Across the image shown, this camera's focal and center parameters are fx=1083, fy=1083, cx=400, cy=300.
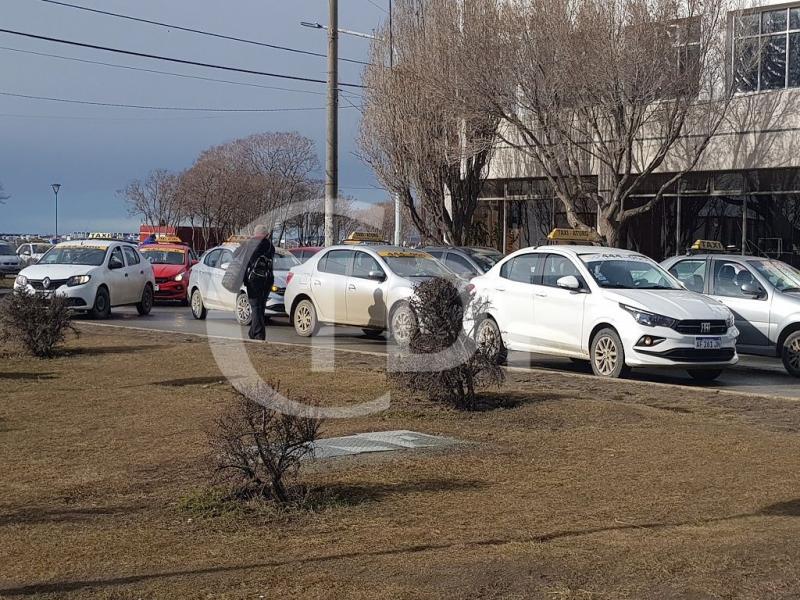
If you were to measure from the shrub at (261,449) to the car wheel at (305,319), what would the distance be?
38.4 ft

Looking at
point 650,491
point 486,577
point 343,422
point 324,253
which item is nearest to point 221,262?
point 324,253

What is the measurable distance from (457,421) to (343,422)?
3.49 ft

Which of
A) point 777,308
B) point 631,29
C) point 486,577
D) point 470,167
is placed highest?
point 631,29

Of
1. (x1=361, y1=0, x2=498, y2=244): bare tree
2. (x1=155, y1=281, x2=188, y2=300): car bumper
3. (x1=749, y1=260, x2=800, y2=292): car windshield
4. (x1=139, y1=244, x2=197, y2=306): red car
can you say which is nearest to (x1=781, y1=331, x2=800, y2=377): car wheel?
(x1=749, y1=260, x2=800, y2=292): car windshield

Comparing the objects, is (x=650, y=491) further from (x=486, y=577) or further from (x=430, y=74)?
(x=430, y=74)

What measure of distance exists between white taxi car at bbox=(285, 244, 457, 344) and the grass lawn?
597cm

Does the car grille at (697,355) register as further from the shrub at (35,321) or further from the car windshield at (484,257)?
the shrub at (35,321)

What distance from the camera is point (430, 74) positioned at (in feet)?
86.8

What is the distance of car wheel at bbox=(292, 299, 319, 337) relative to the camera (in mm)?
19109

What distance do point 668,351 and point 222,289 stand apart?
34.2 ft

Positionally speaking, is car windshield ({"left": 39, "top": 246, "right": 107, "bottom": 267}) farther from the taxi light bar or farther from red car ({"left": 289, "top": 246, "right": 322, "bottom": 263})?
the taxi light bar

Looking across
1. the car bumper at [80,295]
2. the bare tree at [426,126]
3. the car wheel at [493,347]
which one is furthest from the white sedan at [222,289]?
the car wheel at [493,347]

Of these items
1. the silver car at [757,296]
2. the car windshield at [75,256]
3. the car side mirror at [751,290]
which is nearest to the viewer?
the silver car at [757,296]

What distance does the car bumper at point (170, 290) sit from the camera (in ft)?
96.3
